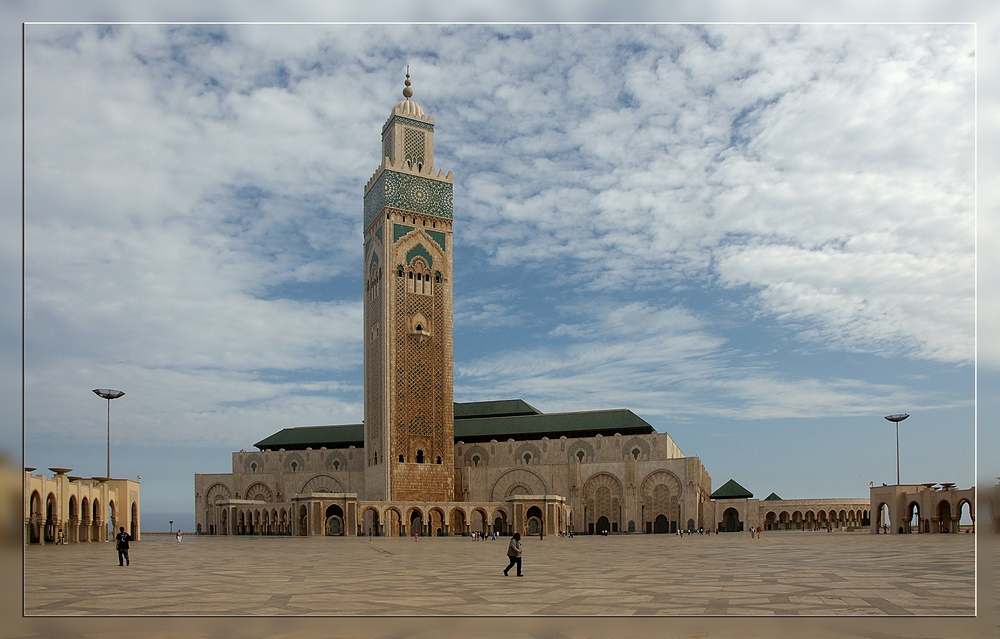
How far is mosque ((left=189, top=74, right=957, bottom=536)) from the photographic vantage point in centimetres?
4619

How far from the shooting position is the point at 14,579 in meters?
6.92

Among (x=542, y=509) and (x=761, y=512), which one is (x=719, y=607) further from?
(x=761, y=512)

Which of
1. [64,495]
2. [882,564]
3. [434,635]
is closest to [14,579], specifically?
[434,635]

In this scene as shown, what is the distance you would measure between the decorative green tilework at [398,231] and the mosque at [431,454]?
0.08 meters

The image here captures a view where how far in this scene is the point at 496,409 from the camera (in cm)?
5903

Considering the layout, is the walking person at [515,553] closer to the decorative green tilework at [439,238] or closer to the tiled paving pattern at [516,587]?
the tiled paving pattern at [516,587]

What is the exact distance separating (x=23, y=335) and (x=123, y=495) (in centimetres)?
2974

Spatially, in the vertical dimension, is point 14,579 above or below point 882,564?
above

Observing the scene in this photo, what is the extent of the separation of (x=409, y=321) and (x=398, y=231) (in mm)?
4987

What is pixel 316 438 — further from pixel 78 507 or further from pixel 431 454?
pixel 78 507

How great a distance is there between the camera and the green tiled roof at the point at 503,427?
5372 cm

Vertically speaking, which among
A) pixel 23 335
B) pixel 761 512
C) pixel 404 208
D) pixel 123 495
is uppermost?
pixel 404 208

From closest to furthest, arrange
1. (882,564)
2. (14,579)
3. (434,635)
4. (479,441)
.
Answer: (14,579) → (434,635) → (882,564) → (479,441)

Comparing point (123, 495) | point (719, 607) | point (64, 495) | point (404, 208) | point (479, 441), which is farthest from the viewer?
point (479, 441)
